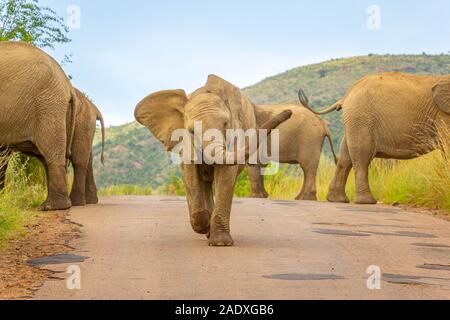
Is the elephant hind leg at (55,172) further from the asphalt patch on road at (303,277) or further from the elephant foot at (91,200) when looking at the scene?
the asphalt patch on road at (303,277)

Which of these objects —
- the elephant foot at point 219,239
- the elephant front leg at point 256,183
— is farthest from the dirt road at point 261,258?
the elephant front leg at point 256,183

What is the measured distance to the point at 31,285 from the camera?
7.96 meters

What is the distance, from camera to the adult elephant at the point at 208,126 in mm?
10352

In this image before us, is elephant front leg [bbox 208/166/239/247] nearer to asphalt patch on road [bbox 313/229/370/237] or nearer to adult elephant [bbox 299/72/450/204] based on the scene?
asphalt patch on road [bbox 313/229/370/237]

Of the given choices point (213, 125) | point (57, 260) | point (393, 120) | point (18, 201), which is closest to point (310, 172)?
point (393, 120)

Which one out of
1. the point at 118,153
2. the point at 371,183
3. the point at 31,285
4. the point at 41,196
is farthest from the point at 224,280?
the point at 118,153

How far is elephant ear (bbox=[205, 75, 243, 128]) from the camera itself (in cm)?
1088

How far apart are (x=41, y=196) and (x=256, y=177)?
6.32m

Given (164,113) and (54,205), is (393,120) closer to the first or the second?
(54,205)

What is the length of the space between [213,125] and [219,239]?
111 cm

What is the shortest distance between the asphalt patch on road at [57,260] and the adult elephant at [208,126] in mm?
1493

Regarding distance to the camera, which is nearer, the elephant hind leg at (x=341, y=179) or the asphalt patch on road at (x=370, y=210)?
the asphalt patch on road at (x=370, y=210)

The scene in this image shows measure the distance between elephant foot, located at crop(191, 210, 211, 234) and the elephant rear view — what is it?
15.8 ft
